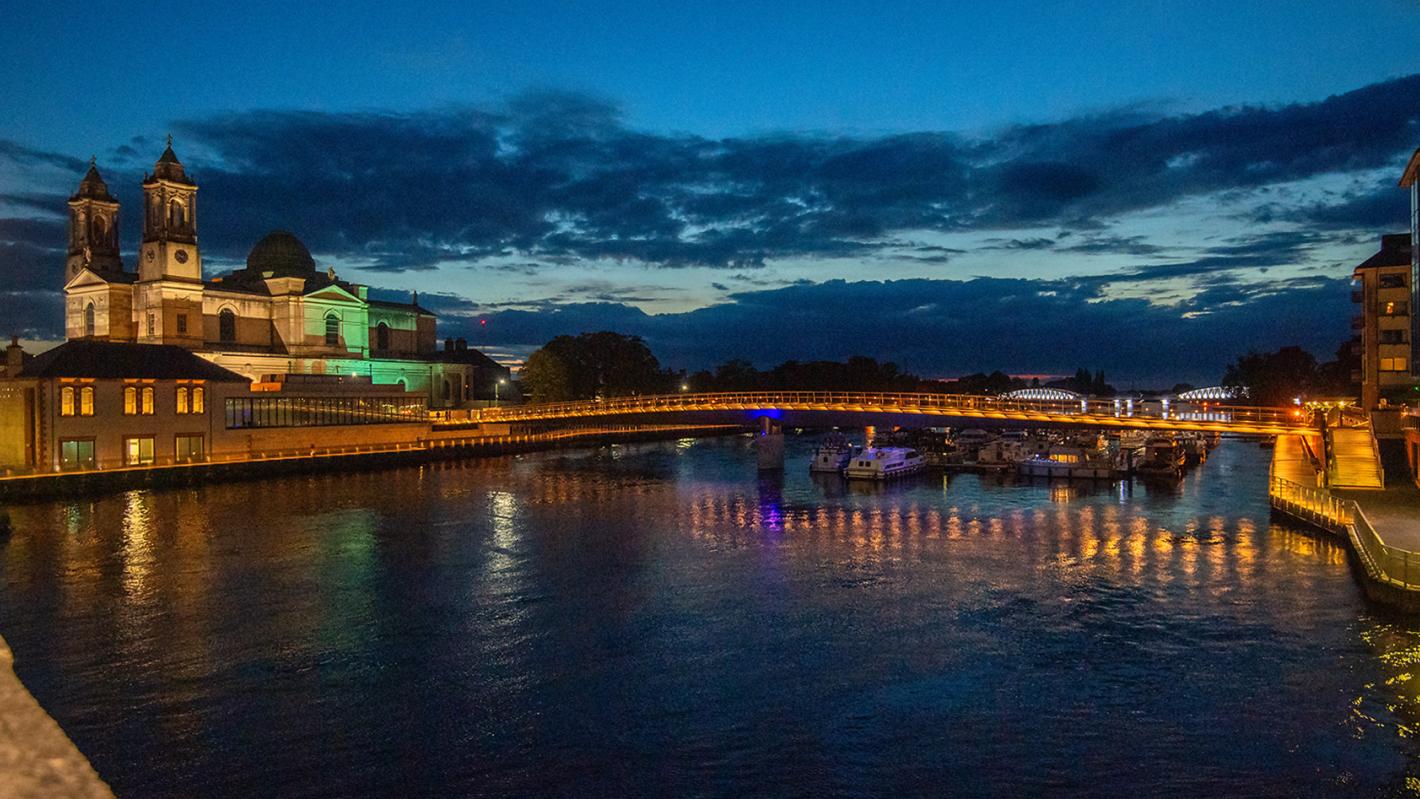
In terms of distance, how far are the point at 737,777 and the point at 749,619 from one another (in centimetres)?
1175

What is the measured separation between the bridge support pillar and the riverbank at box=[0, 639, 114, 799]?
76.0 meters

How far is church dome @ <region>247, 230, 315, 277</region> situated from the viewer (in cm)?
11619

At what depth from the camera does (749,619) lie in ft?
101

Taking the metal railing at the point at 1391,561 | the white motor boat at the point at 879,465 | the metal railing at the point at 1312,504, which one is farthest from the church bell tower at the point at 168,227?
the metal railing at the point at 1391,561

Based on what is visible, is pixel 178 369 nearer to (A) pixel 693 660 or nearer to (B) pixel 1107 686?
(A) pixel 693 660

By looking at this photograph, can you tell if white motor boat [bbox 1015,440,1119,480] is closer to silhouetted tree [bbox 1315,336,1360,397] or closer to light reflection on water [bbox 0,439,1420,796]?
light reflection on water [bbox 0,439,1420,796]

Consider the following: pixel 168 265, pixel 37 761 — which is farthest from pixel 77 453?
pixel 37 761

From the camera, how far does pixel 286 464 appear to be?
7331cm

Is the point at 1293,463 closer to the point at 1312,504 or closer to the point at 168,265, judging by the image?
the point at 1312,504

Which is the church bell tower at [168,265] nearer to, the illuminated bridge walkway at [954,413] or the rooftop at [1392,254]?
the illuminated bridge walkway at [954,413]

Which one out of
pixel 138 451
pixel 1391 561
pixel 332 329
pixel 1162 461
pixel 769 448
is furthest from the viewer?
pixel 332 329

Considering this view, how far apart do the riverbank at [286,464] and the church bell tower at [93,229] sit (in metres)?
45.1

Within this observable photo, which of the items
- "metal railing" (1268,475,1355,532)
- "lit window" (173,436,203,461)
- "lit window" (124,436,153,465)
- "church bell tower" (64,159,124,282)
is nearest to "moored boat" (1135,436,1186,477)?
"metal railing" (1268,475,1355,532)

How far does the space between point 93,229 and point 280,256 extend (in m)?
19.6
